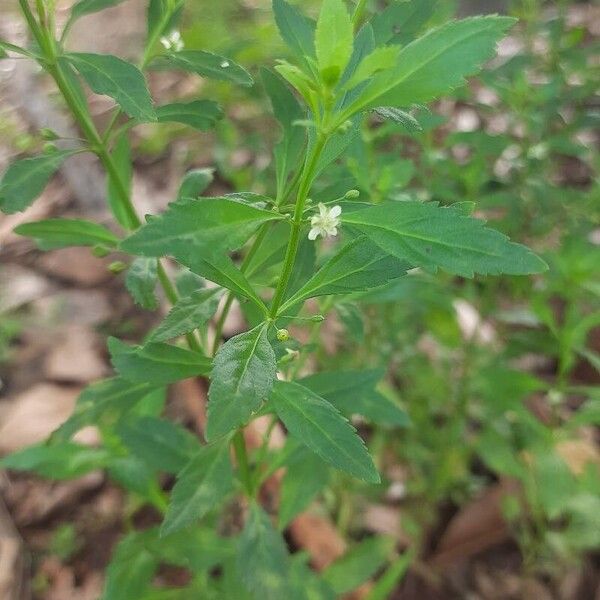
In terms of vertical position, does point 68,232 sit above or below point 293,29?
below

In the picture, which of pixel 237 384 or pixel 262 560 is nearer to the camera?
pixel 237 384

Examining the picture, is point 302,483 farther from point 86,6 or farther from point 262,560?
point 86,6

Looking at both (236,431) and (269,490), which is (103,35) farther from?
(236,431)

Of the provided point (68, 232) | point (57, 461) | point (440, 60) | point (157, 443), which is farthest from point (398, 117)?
point (57, 461)

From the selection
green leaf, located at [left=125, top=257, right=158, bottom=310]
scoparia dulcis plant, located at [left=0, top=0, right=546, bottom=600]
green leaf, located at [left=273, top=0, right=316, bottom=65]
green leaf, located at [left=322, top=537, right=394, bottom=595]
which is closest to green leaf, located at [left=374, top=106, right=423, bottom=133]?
scoparia dulcis plant, located at [left=0, top=0, right=546, bottom=600]

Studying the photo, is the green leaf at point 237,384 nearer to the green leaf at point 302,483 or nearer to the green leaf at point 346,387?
the green leaf at point 346,387

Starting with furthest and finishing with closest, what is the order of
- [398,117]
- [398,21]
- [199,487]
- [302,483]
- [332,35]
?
[302,483] < [199,487] < [398,21] < [398,117] < [332,35]

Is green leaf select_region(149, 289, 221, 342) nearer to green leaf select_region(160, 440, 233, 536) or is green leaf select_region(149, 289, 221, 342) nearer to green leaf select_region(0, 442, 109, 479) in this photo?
green leaf select_region(160, 440, 233, 536)
